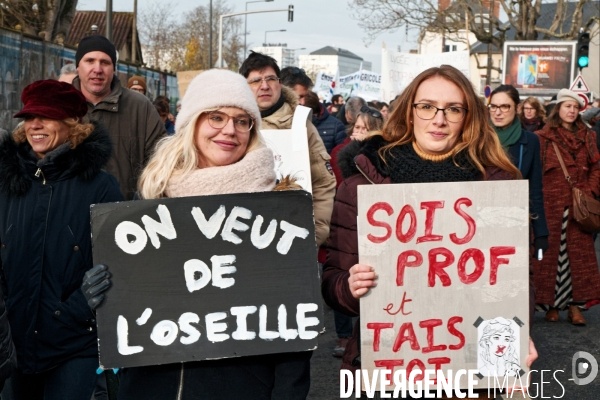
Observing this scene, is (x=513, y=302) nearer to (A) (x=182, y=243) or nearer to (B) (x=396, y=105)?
(B) (x=396, y=105)

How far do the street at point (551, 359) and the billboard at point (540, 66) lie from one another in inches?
1099

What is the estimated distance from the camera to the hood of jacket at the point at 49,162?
11.4 ft

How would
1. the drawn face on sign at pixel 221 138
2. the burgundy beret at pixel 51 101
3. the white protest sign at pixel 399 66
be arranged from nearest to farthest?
the drawn face on sign at pixel 221 138 → the burgundy beret at pixel 51 101 → the white protest sign at pixel 399 66

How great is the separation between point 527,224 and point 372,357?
2.23ft

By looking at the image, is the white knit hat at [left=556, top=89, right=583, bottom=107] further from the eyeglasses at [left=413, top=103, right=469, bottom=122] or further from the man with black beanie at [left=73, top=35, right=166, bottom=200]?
the eyeglasses at [left=413, top=103, right=469, bottom=122]

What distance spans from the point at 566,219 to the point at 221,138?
5.41 meters

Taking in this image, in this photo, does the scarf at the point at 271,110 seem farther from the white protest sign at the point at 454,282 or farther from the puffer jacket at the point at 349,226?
the white protest sign at the point at 454,282

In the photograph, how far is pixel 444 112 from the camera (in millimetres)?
3092

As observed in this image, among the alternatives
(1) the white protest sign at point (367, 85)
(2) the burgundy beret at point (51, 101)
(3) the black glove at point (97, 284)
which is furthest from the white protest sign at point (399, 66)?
(3) the black glove at point (97, 284)

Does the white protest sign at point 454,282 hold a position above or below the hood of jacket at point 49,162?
below

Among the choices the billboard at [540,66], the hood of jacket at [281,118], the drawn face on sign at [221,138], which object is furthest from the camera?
the billboard at [540,66]

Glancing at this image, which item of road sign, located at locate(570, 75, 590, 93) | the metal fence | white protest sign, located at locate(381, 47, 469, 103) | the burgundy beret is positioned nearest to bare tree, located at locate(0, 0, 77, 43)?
the metal fence

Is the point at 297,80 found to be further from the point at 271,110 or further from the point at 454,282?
the point at 454,282

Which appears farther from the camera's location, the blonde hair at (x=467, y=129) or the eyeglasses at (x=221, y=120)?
the blonde hair at (x=467, y=129)
